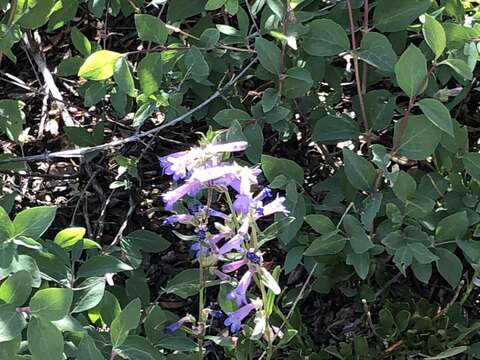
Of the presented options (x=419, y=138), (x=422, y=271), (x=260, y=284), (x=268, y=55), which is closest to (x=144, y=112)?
(x=268, y=55)

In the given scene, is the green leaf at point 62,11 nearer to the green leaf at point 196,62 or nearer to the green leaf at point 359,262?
Answer: the green leaf at point 196,62

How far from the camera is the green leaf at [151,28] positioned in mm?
2002

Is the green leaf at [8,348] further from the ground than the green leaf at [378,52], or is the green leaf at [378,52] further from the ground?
the green leaf at [378,52]

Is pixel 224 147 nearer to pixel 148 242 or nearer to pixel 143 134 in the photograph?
pixel 143 134

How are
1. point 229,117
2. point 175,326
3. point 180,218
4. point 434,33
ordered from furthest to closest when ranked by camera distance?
1. point 229,117
2. point 175,326
3. point 434,33
4. point 180,218

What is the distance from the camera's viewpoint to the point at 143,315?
2191 mm

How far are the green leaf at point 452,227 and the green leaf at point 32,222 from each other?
925 mm

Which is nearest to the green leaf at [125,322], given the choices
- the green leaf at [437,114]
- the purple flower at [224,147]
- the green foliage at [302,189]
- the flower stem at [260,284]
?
the green foliage at [302,189]

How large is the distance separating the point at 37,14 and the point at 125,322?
85 cm

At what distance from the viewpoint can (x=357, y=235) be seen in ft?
6.70


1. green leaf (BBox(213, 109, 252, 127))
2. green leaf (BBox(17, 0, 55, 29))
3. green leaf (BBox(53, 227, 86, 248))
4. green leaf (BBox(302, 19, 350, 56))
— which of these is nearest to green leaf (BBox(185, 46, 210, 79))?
green leaf (BBox(213, 109, 252, 127))

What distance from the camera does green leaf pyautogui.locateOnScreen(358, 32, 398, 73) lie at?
1.97 metres

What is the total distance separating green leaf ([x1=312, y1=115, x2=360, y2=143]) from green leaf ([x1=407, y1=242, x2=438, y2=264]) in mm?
348

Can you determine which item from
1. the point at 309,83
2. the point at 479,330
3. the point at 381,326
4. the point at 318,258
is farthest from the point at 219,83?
the point at 479,330
